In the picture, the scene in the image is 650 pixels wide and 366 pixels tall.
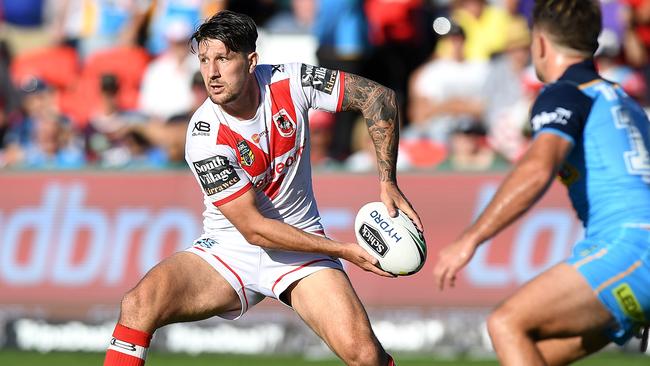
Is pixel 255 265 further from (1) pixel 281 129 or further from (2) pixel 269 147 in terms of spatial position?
(1) pixel 281 129

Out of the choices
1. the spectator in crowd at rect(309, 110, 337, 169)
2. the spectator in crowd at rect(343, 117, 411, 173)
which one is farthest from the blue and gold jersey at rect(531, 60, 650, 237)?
the spectator in crowd at rect(309, 110, 337, 169)

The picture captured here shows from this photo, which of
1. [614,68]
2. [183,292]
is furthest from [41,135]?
[183,292]

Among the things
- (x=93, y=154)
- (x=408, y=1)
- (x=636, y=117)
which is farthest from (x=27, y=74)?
(x=636, y=117)

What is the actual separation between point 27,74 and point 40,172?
270 cm

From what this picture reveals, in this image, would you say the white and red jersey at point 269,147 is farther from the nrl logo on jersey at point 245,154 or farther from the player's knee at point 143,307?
the player's knee at point 143,307

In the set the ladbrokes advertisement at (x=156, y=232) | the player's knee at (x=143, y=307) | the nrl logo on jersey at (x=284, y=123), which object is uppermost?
the nrl logo on jersey at (x=284, y=123)

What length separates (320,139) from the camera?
11.6 metres

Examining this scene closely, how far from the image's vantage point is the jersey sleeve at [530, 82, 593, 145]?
5109 mm

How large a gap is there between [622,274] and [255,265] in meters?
2.41

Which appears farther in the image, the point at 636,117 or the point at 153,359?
the point at 153,359

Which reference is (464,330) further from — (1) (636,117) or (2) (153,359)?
(1) (636,117)

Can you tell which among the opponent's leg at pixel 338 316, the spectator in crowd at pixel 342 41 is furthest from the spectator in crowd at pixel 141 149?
the opponent's leg at pixel 338 316

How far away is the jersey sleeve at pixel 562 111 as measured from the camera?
5109 mm

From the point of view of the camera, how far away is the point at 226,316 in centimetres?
689
